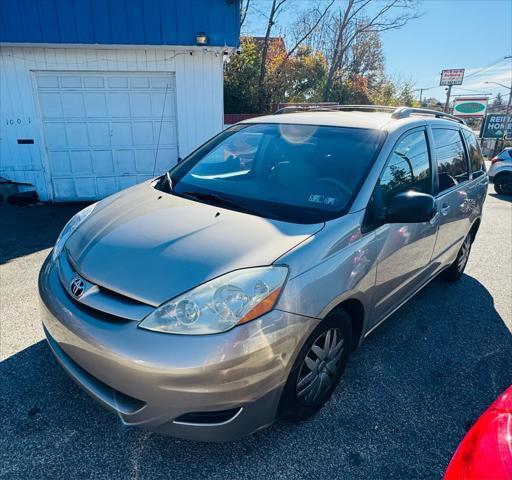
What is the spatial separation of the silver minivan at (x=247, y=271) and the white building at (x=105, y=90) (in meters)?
4.90

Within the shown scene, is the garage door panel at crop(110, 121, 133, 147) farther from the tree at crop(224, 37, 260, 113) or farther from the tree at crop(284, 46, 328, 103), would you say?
the tree at crop(284, 46, 328, 103)

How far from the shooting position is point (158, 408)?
5.64ft

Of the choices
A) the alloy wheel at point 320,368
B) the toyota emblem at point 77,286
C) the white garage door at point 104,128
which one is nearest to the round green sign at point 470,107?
the white garage door at point 104,128

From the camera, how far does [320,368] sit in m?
2.25

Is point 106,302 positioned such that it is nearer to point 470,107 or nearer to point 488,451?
point 488,451

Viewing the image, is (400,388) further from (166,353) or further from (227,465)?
(166,353)

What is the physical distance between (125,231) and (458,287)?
12.2 feet

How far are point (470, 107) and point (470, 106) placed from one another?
0.31ft

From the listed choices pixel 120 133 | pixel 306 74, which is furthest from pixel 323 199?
pixel 306 74

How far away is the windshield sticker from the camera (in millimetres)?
2371

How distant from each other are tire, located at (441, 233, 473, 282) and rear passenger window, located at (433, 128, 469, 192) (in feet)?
2.88

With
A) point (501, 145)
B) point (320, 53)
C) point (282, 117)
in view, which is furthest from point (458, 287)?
point (501, 145)

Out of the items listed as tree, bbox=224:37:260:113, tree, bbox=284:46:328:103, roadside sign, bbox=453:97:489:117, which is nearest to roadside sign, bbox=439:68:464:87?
roadside sign, bbox=453:97:489:117

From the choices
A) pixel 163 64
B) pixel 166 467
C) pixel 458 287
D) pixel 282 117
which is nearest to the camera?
pixel 166 467
